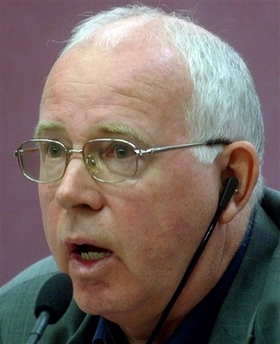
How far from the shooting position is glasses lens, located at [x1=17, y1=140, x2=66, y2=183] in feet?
5.36

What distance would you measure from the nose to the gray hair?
0.20 meters

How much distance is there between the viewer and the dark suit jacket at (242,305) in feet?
5.35

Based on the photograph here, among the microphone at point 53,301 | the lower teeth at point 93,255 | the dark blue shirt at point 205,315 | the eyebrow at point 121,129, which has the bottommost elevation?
the dark blue shirt at point 205,315

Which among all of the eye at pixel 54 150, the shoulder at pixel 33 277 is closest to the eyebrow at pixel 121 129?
the eye at pixel 54 150

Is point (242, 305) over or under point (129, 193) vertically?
under

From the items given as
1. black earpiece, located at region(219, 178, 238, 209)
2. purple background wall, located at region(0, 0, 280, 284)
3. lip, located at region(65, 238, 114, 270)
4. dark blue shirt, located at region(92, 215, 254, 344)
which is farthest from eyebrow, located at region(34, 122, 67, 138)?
purple background wall, located at region(0, 0, 280, 284)

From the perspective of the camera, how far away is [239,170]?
165 centimetres

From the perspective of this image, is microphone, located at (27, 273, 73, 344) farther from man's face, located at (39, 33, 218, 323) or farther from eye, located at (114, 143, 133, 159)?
eye, located at (114, 143, 133, 159)

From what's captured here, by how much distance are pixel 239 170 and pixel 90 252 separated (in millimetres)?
328

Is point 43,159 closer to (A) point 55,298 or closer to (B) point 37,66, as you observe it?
(A) point 55,298

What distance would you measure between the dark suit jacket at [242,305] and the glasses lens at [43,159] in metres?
0.34

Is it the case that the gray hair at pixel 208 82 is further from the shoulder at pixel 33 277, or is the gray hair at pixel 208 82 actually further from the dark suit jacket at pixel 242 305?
the shoulder at pixel 33 277

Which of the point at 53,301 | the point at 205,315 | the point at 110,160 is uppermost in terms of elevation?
the point at 110,160

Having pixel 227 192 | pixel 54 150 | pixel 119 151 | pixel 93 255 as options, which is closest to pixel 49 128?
pixel 54 150
